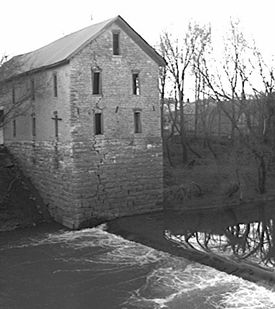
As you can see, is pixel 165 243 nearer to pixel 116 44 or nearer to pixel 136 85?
pixel 136 85

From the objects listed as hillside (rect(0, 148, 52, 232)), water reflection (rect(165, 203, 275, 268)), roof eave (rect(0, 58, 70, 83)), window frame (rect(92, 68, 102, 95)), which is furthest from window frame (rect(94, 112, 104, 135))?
water reflection (rect(165, 203, 275, 268))

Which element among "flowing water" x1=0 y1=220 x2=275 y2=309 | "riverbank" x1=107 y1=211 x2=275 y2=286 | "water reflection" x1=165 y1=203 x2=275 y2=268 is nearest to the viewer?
"flowing water" x1=0 y1=220 x2=275 y2=309

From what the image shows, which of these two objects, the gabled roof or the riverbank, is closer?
the riverbank

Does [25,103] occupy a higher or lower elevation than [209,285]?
higher

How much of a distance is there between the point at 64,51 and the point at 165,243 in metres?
9.55

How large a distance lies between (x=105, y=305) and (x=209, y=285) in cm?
299

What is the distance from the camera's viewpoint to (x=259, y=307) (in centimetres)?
1122

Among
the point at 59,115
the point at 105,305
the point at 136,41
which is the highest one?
the point at 136,41

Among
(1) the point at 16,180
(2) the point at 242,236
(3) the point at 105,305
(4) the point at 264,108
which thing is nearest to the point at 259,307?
(3) the point at 105,305

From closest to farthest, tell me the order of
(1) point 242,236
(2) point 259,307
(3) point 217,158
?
(2) point 259,307, (1) point 242,236, (3) point 217,158

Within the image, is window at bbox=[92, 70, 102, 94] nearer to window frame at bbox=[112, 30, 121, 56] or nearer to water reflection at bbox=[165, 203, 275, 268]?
window frame at bbox=[112, 30, 121, 56]

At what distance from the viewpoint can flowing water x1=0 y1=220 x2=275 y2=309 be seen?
1193 cm

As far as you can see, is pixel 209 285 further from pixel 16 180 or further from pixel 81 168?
pixel 16 180

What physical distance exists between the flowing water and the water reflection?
1.88 meters
